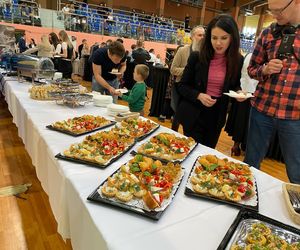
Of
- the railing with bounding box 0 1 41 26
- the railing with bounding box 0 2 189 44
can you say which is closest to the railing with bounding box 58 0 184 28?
the railing with bounding box 0 2 189 44

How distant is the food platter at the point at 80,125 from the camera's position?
4.76ft

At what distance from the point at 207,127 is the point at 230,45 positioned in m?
0.54

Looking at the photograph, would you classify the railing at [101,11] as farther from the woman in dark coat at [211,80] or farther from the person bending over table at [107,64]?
the woman in dark coat at [211,80]

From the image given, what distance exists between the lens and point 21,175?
7.59ft

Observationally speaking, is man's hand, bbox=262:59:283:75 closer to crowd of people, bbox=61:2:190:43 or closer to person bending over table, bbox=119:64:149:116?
person bending over table, bbox=119:64:149:116

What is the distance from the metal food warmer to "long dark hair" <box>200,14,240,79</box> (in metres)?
1.85

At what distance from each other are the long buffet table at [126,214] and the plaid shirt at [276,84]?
37 centimetres

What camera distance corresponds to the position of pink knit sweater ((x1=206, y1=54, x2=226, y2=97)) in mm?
1637

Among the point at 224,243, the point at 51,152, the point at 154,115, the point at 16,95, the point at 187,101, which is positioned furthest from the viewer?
the point at 154,115

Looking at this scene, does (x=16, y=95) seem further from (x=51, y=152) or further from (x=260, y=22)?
(x=260, y=22)

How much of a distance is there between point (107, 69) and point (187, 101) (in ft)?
3.98

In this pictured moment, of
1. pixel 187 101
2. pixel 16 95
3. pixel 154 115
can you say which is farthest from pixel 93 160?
pixel 154 115

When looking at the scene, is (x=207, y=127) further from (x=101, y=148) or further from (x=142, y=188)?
(x=142, y=188)

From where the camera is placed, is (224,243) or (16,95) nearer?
(224,243)
